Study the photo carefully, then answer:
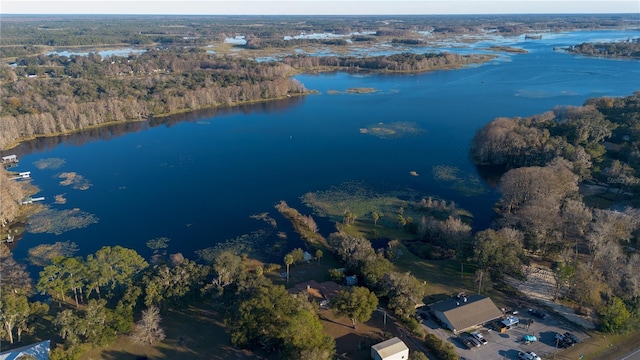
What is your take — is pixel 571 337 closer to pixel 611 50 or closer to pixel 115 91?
pixel 115 91

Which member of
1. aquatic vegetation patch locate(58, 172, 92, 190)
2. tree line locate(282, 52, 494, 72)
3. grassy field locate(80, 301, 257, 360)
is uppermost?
tree line locate(282, 52, 494, 72)

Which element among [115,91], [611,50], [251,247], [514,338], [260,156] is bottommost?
[514,338]

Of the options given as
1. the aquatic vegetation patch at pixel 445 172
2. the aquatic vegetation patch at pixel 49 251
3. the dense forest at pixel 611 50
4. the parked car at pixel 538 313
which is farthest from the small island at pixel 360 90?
the dense forest at pixel 611 50

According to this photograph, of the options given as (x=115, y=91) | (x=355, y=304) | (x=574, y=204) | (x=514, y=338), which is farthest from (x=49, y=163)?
(x=574, y=204)

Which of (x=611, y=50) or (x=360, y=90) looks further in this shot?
(x=611, y=50)

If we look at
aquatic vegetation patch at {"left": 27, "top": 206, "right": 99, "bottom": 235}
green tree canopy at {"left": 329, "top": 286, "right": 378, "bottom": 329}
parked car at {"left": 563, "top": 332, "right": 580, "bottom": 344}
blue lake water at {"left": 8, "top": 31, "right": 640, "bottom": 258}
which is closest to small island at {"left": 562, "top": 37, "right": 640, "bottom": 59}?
blue lake water at {"left": 8, "top": 31, "right": 640, "bottom": 258}

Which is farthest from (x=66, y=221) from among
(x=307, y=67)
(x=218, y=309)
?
(x=307, y=67)

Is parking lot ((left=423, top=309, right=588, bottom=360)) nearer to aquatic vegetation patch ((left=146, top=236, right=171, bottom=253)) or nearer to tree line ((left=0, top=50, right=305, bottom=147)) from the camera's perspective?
aquatic vegetation patch ((left=146, top=236, right=171, bottom=253))
